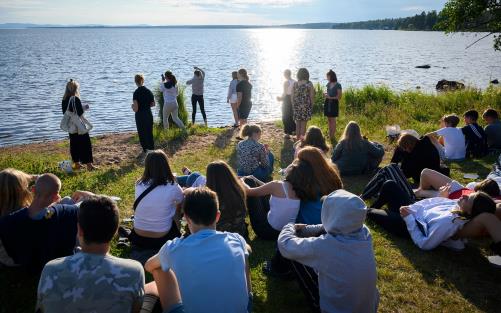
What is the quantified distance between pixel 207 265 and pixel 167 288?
23.5 inches

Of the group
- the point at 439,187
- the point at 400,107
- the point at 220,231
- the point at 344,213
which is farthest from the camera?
the point at 400,107

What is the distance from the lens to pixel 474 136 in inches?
353

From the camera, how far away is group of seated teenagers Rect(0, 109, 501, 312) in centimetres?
284

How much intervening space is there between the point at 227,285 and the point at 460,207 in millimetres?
3076

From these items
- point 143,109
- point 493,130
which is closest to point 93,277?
point 143,109

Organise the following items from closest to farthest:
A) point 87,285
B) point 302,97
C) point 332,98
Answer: point 87,285, point 302,97, point 332,98

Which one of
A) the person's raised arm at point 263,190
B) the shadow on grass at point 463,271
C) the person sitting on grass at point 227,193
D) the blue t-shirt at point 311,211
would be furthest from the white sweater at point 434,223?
the person sitting on grass at point 227,193

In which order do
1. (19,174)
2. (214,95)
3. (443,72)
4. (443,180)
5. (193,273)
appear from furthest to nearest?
(443,72) → (214,95) → (443,180) → (19,174) → (193,273)

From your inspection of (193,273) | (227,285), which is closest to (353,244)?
(227,285)

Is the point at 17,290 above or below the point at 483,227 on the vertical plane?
below

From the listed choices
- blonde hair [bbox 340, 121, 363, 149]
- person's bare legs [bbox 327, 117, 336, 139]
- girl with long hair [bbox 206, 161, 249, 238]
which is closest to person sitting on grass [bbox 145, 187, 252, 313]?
girl with long hair [bbox 206, 161, 249, 238]

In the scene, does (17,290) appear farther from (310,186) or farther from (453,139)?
(453,139)

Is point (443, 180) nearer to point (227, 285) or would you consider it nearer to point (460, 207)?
point (460, 207)

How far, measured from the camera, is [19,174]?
429cm
